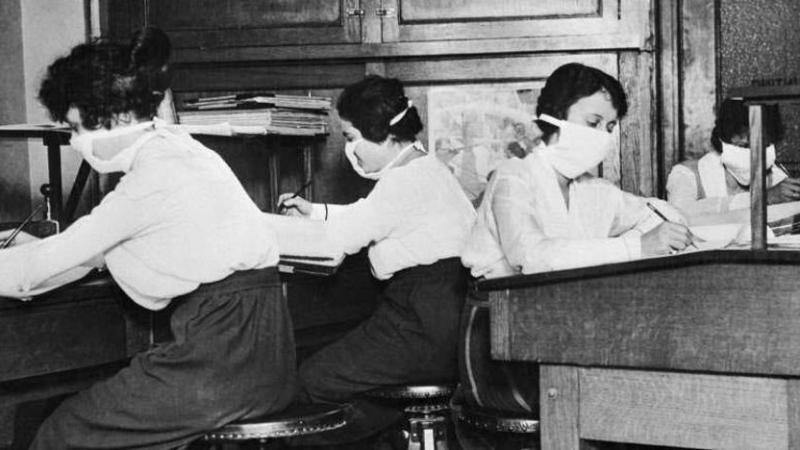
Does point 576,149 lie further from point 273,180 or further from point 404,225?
point 273,180

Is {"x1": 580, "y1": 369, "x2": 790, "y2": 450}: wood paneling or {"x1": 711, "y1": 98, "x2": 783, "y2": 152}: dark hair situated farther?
{"x1": 711, "y1": 98, "x2": 783, "y2": 152}: dark hair

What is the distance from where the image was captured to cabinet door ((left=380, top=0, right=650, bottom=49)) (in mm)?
4137

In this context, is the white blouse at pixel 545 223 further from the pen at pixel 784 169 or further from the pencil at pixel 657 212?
the pen at pixel 784 169

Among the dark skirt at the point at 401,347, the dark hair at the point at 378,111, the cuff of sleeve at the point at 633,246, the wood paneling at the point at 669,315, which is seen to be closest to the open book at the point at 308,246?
the dark skirt at the point at 401,347

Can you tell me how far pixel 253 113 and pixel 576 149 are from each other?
4.04ft

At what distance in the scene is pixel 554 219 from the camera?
2.91 m

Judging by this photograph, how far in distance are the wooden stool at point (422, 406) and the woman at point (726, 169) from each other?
136 centimetres

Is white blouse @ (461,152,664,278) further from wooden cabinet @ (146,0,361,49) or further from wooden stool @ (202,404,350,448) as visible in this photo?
wooden cabinet @ (146,0,361,49)

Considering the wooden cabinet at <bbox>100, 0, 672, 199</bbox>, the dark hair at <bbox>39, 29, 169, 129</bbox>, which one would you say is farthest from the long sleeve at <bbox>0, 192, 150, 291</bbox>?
the wooden cabinet at <bbox>100, 0, 672, 199</bbox>

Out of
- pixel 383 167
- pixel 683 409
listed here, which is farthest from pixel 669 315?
pixel 383 167

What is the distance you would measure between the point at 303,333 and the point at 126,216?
3.96 ft

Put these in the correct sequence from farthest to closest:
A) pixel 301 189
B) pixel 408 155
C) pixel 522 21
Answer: pixel 522 21 < pixel 301 189 < pixel 408 155

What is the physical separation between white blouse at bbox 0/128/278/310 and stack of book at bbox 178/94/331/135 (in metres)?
1.10

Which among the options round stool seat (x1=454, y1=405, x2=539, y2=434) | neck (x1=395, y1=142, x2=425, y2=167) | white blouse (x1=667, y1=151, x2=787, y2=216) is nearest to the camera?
round stool seat (x1=454, y1=405, x2=539, y2=434)
